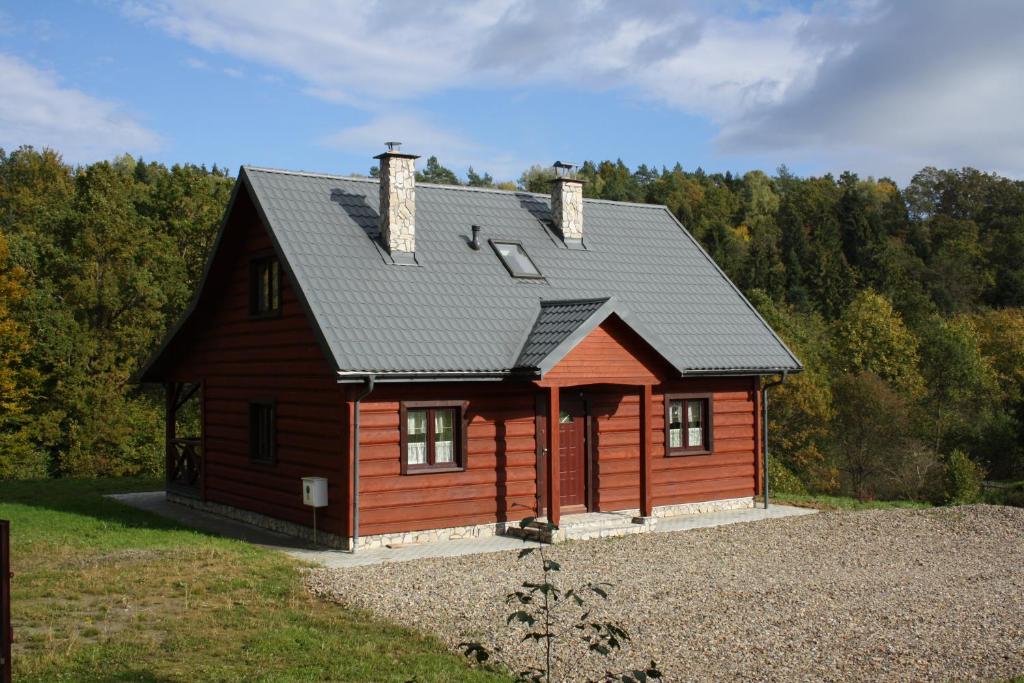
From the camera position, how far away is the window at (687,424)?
64.6 feet

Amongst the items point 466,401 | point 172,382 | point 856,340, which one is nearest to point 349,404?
point 466,401

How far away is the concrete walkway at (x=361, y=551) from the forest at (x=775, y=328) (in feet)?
25.1

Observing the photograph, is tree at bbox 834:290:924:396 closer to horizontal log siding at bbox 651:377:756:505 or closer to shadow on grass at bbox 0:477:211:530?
horizontal log siding at bbox 651:377:756:505

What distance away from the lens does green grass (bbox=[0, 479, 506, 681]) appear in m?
9.05

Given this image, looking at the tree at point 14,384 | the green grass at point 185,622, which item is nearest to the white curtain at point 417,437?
the green grass at point 185,622

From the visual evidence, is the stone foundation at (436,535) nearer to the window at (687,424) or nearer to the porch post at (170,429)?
the window at (687,424)

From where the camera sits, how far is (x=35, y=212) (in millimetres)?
44875

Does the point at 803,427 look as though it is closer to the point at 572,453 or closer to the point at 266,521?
the point at 572,453

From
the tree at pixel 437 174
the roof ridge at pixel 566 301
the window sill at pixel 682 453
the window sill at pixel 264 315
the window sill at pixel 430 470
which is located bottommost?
the window sill at pixel 682 453

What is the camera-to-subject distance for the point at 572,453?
18.5 m

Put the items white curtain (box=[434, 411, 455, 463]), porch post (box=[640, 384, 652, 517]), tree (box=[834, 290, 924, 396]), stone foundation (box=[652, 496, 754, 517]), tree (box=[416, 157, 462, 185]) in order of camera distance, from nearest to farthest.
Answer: white curtain (box=[434, 411, 455, 463])
porch post (box=[640, 384, 652, 517])
stone foundation (box=[652, 496, 754, 517])
tree (box=[834, 290, 924, 396])
tree (box=[416, 157, 462, 185])

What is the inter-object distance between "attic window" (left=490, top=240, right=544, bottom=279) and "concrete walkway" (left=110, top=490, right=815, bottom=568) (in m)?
5.30

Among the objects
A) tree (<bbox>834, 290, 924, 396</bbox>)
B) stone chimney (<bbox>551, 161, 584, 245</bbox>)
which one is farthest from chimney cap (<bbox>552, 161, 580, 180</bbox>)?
tree (<bbox>834, 290, 924, 396</bbox>)

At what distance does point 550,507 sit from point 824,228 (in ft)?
198
